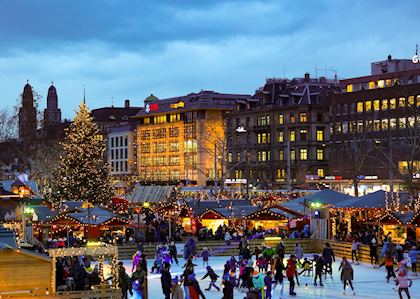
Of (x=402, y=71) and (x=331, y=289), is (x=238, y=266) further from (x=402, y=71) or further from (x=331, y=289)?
(x=402, y=71)

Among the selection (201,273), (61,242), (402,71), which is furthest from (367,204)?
(402,71)

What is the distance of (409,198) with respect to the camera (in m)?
43.7

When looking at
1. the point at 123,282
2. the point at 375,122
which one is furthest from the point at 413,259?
the point at 375,122

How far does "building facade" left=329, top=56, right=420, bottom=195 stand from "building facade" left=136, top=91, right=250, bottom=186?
90.6ft

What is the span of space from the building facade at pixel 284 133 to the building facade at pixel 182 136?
342 inches

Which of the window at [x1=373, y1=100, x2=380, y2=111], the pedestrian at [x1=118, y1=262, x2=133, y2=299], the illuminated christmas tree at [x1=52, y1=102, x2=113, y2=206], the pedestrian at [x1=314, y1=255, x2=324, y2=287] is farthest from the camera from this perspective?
the window at [x1=373, y1=100, x2=380, y2=111]

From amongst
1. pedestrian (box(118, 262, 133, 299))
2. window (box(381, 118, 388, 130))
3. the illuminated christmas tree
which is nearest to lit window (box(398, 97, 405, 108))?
window (box(381, 118, 388, 130))

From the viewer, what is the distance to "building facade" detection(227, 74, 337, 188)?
326 feet

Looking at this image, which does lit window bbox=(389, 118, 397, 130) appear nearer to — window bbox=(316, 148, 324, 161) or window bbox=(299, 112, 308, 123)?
window bbox=(316, 148, 324, 161)

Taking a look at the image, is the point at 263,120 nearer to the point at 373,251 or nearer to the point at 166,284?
the point at 373,251

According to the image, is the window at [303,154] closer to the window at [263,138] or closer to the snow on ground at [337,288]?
the window at [263,138]

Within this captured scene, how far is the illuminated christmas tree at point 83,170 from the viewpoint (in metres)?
59.7

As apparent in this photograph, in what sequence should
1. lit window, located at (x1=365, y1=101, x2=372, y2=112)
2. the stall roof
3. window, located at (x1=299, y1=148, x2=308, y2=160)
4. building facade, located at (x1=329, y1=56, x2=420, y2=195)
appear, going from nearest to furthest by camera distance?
the stall roof < building facade, located at (x1=329, y1=56, x2=420, y2=195) < lit window, located at (x1=365, y1=101, x2=372, y2=112) < window, located at (x1=299, y1=148, x2=308, y2=160)

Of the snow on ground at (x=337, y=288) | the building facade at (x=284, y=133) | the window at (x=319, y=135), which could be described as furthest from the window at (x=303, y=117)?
the snow on ground at (x=337, y=288)
